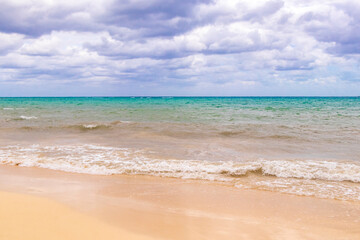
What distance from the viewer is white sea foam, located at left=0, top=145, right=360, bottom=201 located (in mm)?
6980

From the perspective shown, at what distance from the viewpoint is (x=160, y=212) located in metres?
5.16

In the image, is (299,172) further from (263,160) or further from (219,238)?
(219,238)

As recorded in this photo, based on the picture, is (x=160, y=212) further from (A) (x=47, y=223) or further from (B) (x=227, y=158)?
(B) (x=227, y=158)

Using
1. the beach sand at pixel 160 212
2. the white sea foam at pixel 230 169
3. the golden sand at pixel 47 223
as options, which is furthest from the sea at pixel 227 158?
the golden sand at pixel 47 223

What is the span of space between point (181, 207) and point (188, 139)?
906cm

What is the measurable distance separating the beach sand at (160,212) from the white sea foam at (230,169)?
636mm

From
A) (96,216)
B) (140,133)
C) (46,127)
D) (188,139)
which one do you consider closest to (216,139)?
(188,139)

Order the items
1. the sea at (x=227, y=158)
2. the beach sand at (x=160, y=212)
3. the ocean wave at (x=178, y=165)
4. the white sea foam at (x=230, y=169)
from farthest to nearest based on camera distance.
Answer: the ocean wave at (x=178, y=165)
the sea at (x=227, y=158)
the white sea foam at (x=230, y=169)
the beach sand at (x=160, y=212)

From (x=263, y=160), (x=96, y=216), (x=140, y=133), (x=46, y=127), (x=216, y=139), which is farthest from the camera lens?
(x=46, y=127)

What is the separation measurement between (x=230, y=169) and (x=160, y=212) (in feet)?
11.6

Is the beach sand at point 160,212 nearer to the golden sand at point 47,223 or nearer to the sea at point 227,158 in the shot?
the golden sand at point 47,223

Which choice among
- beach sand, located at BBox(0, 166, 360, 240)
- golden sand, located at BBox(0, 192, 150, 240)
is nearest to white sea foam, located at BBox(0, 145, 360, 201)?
beach sand, located at BBox(0, 166, 360, 240)

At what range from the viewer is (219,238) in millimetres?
4137

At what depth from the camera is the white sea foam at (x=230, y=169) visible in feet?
22.9
